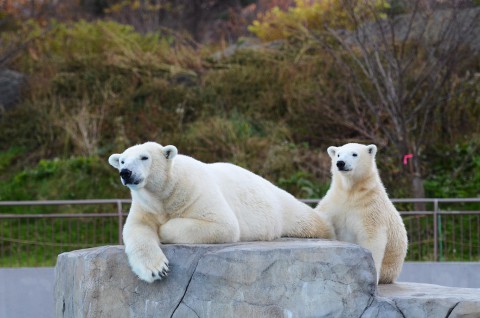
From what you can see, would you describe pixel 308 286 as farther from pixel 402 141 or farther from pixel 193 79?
pixel 193 79

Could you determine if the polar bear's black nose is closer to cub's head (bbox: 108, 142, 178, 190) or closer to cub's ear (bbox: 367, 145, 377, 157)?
cub's head (bbox: 108, 142, 178, 190)

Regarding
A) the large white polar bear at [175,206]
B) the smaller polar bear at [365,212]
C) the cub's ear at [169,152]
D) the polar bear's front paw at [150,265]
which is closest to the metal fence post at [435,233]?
the smaller polar bear at [365,212]

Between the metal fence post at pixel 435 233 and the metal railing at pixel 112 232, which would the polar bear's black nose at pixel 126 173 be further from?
the metal fence post at pixel 435 233

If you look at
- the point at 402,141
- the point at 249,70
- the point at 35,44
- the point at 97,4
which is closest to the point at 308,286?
the point at 402,141

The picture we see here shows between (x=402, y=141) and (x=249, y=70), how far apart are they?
509 centimetres

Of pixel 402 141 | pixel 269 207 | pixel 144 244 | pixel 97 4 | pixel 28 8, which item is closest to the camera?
pixel 144 244

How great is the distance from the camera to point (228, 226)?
21.4 feet

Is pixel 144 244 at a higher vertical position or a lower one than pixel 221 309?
higher

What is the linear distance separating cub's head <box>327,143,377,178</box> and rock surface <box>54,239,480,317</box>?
3.10 feet

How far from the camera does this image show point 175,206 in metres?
6.50

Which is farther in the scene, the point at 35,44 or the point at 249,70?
the point at 35,44

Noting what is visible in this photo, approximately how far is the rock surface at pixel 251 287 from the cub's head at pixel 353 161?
94 cm

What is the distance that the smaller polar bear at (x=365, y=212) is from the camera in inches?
283

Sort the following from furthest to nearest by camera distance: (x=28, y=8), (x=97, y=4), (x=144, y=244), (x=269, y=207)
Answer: (x=97, y=4)
(x=28, y=8)
(x=269, y=207)
(x=144, y=244)
